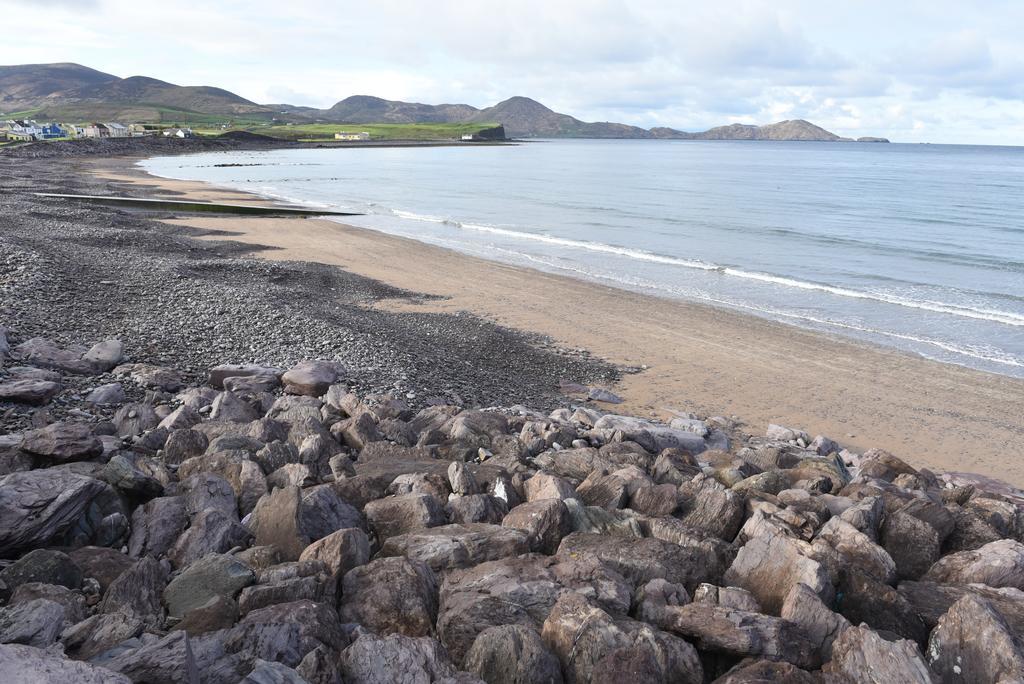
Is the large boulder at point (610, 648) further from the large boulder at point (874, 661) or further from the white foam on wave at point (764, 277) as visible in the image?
the white foam on wave at point (764, 277)

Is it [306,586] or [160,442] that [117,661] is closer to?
[306,586]

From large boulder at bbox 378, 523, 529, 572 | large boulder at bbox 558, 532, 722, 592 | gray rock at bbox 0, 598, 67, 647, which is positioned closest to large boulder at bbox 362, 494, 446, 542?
large boulder at bbox 378, 523, 529, 572

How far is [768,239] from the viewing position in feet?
120

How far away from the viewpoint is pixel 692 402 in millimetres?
13891

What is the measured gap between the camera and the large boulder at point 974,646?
4645 millimetres

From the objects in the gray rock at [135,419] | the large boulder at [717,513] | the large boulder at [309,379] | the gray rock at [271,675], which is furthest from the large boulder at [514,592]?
the large boulder at [309,379]

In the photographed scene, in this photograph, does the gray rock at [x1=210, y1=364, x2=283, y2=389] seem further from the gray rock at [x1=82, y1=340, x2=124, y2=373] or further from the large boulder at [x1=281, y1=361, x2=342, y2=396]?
the gray rock at [x1=82, y1=340, x2=124, y2=373]

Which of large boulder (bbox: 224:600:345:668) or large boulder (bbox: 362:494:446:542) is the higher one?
large boulder (bbox: 224:600:345:668)

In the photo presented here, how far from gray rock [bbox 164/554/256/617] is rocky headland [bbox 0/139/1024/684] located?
20 millimetres

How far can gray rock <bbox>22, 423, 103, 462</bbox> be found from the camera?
7.02 m

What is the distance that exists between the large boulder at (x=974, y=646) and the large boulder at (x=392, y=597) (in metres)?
3.39

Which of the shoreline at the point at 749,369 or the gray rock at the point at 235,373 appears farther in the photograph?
the shoreline at the point at 749,369

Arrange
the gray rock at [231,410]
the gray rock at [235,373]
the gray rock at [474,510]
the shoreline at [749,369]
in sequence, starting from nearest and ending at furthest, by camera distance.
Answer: the gray rock at [474,510] → the gray rock at [231,410] → the gray rock at [235,373] → the shoreline at [749,369]

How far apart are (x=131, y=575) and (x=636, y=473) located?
4672 millimetres
